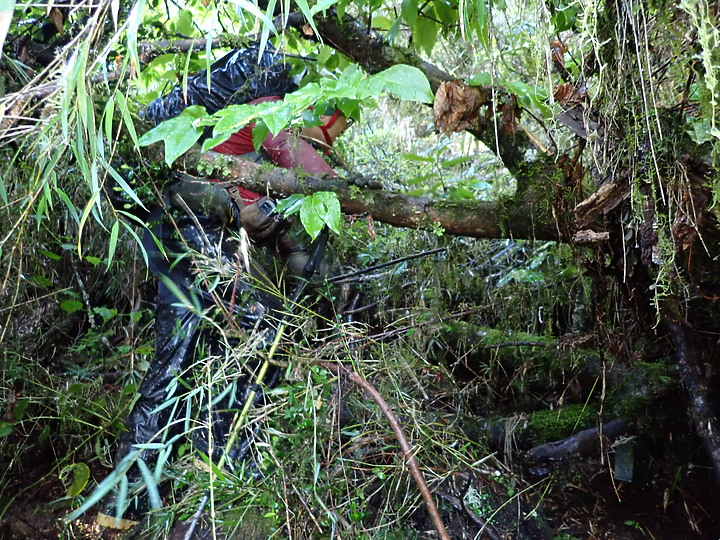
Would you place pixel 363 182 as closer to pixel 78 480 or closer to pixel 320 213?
pixel 320 213

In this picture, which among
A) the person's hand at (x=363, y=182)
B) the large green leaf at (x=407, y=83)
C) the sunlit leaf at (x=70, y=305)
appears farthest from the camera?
the sunlit leaf at (x=70, y=305)

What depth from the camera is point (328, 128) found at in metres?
2.96

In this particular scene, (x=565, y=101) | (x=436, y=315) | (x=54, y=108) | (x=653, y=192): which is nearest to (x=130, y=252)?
(x=436, y=315)

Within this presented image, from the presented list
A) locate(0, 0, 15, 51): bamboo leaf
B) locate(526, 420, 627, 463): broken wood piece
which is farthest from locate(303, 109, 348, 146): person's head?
locate(0, 0, 15, 51): bamboo leaf

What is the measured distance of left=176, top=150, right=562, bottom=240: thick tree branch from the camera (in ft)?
7.46

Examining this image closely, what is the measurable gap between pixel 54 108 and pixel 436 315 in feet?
5.59

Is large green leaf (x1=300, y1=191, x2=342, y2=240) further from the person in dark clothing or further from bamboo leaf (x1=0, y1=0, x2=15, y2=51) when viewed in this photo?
bamboo leaf (x1=0, y1=0, x2=15, y2=51)

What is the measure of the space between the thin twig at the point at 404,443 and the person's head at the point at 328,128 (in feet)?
4.57

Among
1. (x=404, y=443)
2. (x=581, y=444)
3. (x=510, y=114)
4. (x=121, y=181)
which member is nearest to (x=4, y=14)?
(x=121, y=181)

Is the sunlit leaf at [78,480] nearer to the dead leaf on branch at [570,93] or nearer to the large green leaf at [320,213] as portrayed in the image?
the large green leaf at [320,213]

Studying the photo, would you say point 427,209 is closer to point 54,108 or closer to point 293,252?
point 293,252

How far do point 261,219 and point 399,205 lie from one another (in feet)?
2.12

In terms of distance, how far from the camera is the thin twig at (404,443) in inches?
57.8

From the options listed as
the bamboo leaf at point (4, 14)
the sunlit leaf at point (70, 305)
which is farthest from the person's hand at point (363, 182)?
the sunlit leaf at point (70, 305)
